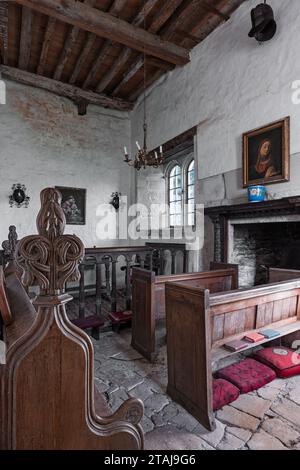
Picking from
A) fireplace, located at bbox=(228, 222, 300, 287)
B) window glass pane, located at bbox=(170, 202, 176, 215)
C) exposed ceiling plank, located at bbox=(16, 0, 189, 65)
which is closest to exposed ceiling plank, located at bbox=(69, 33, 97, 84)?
exposed ceiling plank, located at bbox=(16, 0, 189, 65)

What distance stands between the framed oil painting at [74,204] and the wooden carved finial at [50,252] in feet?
18.2

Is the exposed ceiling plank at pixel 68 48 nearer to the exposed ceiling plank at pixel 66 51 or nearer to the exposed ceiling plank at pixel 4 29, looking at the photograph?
the exposed ceiling plank at pixel 66 51

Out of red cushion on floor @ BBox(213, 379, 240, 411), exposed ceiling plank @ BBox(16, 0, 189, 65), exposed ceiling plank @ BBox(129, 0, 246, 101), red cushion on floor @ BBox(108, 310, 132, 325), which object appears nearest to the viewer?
red cushion on floor @ BBox(213, 379, 240, 411)

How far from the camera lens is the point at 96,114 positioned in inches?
265

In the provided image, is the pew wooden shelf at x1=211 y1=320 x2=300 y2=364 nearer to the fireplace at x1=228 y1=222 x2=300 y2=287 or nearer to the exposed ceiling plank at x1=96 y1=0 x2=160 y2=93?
the fireplace at x1=228 y1=222 x2=300 y2=287

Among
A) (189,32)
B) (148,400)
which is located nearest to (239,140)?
(189,32)

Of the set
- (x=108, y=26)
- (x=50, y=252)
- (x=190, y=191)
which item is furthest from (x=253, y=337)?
(x=108, y=26)

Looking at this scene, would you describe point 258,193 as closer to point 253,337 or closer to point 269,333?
point 269,333

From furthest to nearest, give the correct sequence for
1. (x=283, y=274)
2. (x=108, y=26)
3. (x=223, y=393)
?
(x=108, y=26)
(x=283, y=274)
(x=223, y=393)

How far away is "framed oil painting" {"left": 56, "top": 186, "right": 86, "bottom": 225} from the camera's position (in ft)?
20.2

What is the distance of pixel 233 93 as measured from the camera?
4.10m

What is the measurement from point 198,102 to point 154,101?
176 centimetres

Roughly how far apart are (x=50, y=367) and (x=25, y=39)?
19.4 feet

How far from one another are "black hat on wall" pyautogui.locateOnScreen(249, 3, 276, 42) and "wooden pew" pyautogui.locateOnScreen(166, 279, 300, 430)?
130 inches
